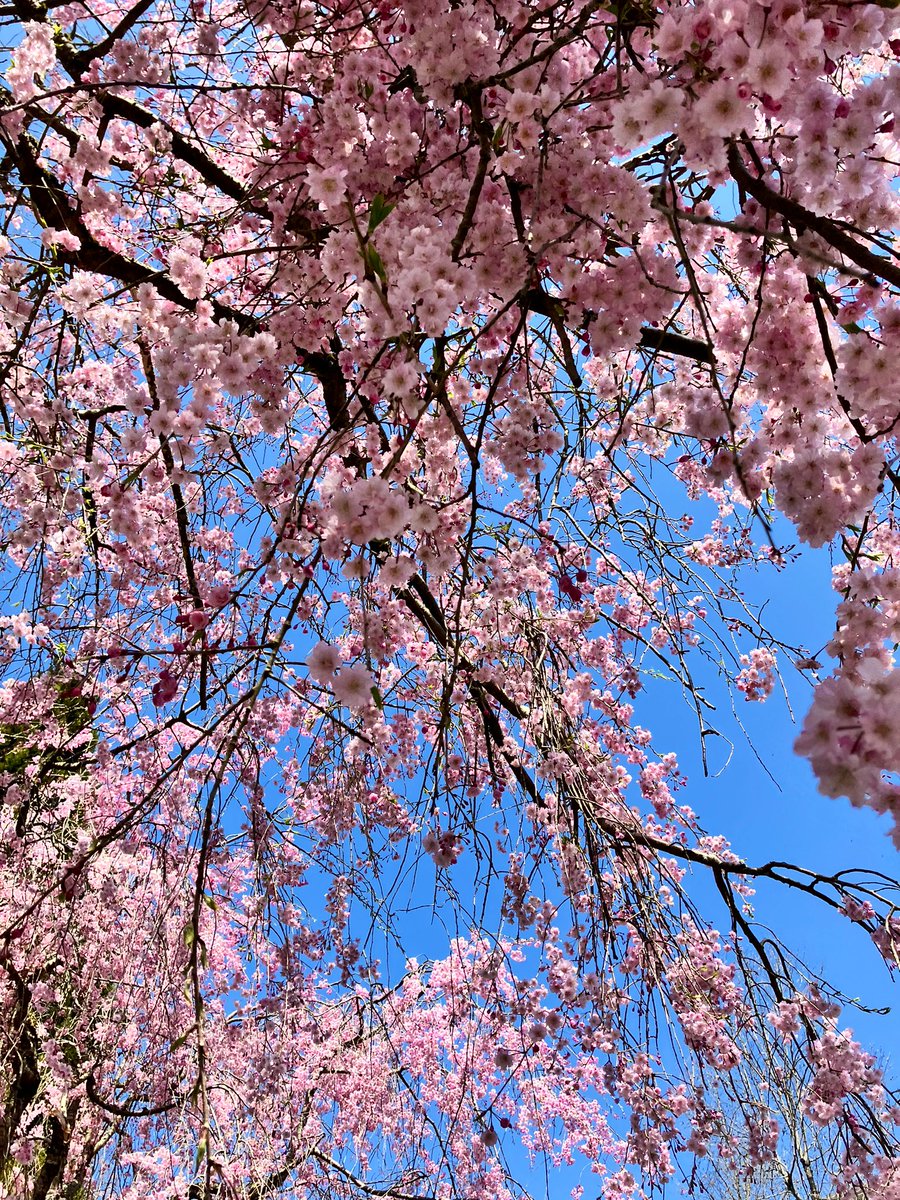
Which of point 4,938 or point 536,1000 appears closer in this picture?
point 4,938

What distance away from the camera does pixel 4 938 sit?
228 cm

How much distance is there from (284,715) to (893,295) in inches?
182

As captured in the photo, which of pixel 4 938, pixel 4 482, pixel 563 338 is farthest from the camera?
pixel 4 482

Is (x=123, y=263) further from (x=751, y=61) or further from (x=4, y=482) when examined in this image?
(x=751, y=61)

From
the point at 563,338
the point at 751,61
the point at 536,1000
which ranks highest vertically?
the point at 563,338

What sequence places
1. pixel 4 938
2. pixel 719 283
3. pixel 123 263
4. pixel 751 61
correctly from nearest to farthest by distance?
pixel 751 61 → pixel 4 938 → pixel 719 283 → pixel 123 263

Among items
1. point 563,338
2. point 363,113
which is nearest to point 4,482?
point 363,113

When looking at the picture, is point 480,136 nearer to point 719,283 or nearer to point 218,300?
point 719,283

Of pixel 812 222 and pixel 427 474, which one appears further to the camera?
pixel 427 474

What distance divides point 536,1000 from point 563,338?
3.19 m

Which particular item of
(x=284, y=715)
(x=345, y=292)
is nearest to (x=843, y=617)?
(x=345, y=292)

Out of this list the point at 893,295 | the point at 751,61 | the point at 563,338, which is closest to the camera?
the point at 751,61

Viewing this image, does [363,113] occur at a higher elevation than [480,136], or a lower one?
higher

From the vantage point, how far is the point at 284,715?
544 cm
